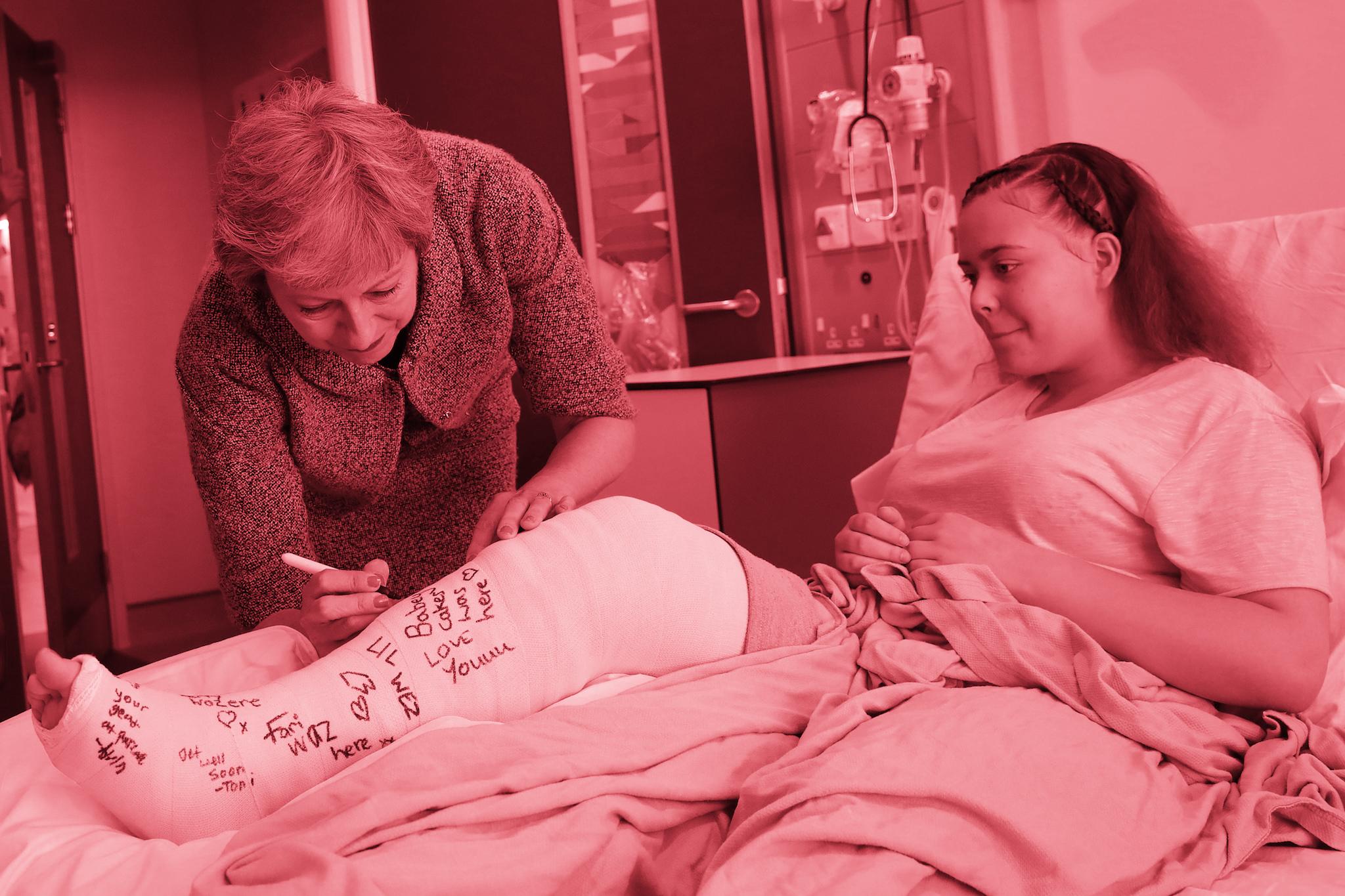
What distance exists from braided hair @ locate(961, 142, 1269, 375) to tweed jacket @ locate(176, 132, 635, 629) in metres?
0.57

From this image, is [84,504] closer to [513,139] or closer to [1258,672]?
[513,139]

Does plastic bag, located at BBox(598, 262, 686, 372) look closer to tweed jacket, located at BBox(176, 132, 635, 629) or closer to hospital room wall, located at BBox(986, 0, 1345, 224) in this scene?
hospital room wall, located at BBox(986, 0, 1345, 224)

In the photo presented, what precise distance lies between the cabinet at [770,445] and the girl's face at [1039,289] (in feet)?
3.36

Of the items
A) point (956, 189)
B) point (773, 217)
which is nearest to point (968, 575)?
point (956, 189)

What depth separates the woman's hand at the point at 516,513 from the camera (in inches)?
A: 47.2

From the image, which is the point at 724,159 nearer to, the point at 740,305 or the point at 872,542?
the point at 740,305

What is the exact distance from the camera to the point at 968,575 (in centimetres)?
109

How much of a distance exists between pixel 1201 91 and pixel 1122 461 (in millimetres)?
1459

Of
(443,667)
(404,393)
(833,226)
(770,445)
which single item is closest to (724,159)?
(833,226)

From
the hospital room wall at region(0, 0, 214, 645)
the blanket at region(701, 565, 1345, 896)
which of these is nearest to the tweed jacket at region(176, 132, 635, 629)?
the blanket at region(701, 565, 1345, 896)

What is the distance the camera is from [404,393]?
4.75 ft

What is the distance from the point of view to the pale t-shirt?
1032 mm

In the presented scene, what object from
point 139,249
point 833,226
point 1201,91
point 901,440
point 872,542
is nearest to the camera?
point 872,542

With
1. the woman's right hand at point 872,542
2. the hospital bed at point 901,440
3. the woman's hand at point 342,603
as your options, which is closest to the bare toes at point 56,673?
the hospital bed at point 901,440
